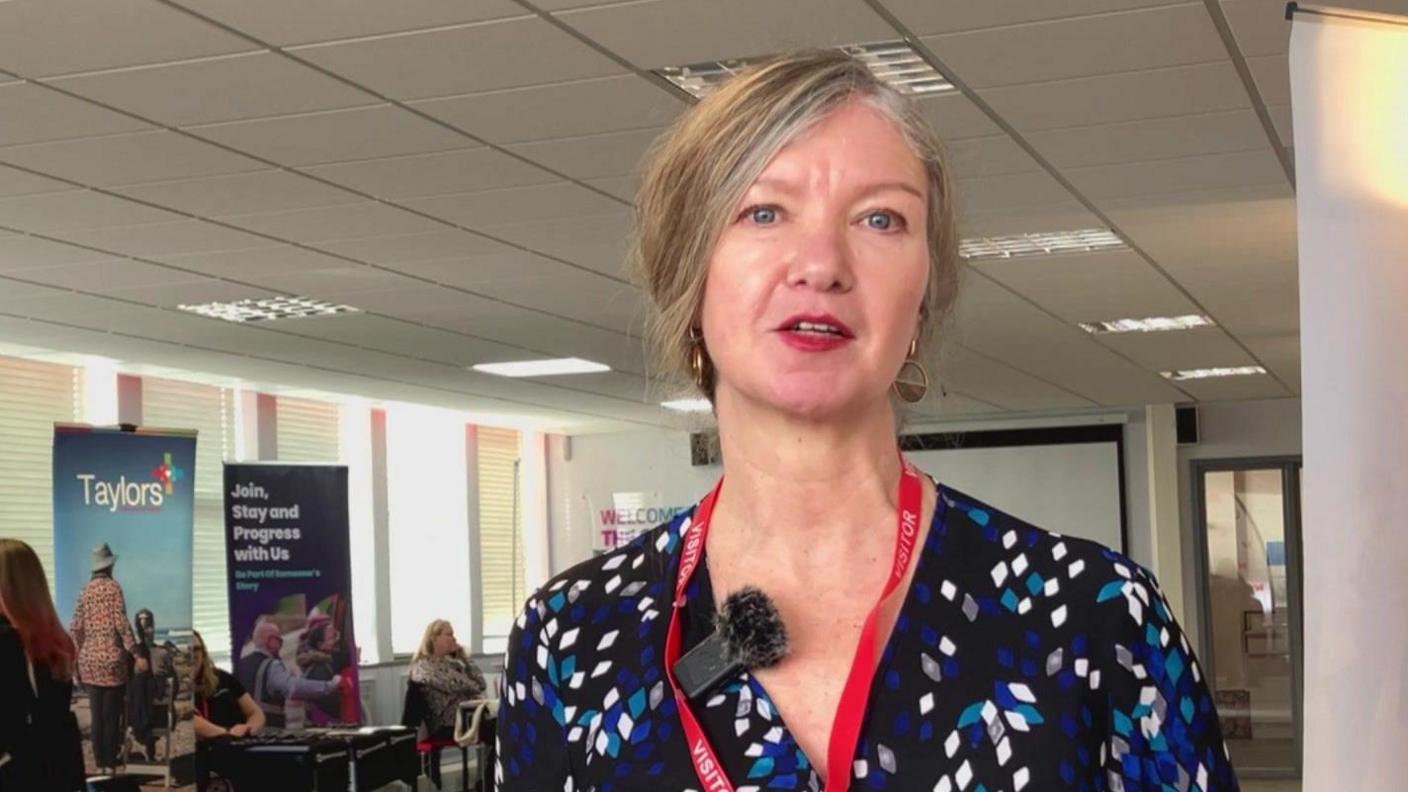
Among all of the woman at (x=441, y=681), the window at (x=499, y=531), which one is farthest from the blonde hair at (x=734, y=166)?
the window at (x=499, y=531)

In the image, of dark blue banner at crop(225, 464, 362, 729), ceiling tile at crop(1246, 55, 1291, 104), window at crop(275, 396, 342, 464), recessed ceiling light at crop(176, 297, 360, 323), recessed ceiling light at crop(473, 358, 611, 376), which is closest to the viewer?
ceiling tile at crop(1246, 55, 1291, 104)

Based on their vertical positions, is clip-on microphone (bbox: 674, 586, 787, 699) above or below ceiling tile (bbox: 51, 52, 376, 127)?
below

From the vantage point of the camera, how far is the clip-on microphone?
3.59 feet

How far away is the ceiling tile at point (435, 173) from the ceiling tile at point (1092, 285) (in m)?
2.90

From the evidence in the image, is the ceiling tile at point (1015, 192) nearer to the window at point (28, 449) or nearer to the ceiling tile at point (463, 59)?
the ceiling tile at point (463, 59)

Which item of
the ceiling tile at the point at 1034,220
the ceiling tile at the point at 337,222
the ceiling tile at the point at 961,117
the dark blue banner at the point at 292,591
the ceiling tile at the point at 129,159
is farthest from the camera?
the dark blue banner at the point at 292,591

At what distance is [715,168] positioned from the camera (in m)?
1.13

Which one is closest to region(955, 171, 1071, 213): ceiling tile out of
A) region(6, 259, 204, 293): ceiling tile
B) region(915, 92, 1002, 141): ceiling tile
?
region(915, 92, 1002, 141): ceiling tile

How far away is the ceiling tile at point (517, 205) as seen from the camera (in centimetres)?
711

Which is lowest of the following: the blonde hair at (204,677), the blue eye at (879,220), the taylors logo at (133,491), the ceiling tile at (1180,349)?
the blonde hair at (204,677)

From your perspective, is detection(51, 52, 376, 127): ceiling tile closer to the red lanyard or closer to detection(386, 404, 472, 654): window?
the red lanyard

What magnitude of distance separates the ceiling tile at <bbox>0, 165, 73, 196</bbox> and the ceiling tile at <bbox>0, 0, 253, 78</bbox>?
1.36 m

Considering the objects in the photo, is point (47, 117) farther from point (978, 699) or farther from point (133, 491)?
point (978, 699)

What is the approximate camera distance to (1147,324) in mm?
11562
